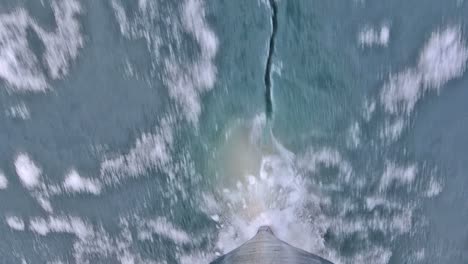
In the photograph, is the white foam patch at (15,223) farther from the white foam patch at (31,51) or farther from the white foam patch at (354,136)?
the white foam patch at (354,136)

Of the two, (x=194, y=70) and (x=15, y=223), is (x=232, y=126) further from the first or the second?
(x=15, y=223)

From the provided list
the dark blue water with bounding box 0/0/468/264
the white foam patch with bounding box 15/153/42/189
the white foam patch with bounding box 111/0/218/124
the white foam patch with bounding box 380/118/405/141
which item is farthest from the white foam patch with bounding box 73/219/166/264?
the white foam patch with bounding box 380/118/405/141

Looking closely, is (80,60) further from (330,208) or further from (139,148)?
(330,208)

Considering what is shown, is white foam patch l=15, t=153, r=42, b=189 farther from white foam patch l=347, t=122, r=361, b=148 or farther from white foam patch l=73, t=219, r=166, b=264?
white foam patch l=347, t=122, r=361, b=148

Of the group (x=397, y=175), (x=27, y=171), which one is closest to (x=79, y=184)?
(x=27, y=171)

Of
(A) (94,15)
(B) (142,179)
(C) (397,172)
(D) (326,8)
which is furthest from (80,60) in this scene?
(C) (397,172)
